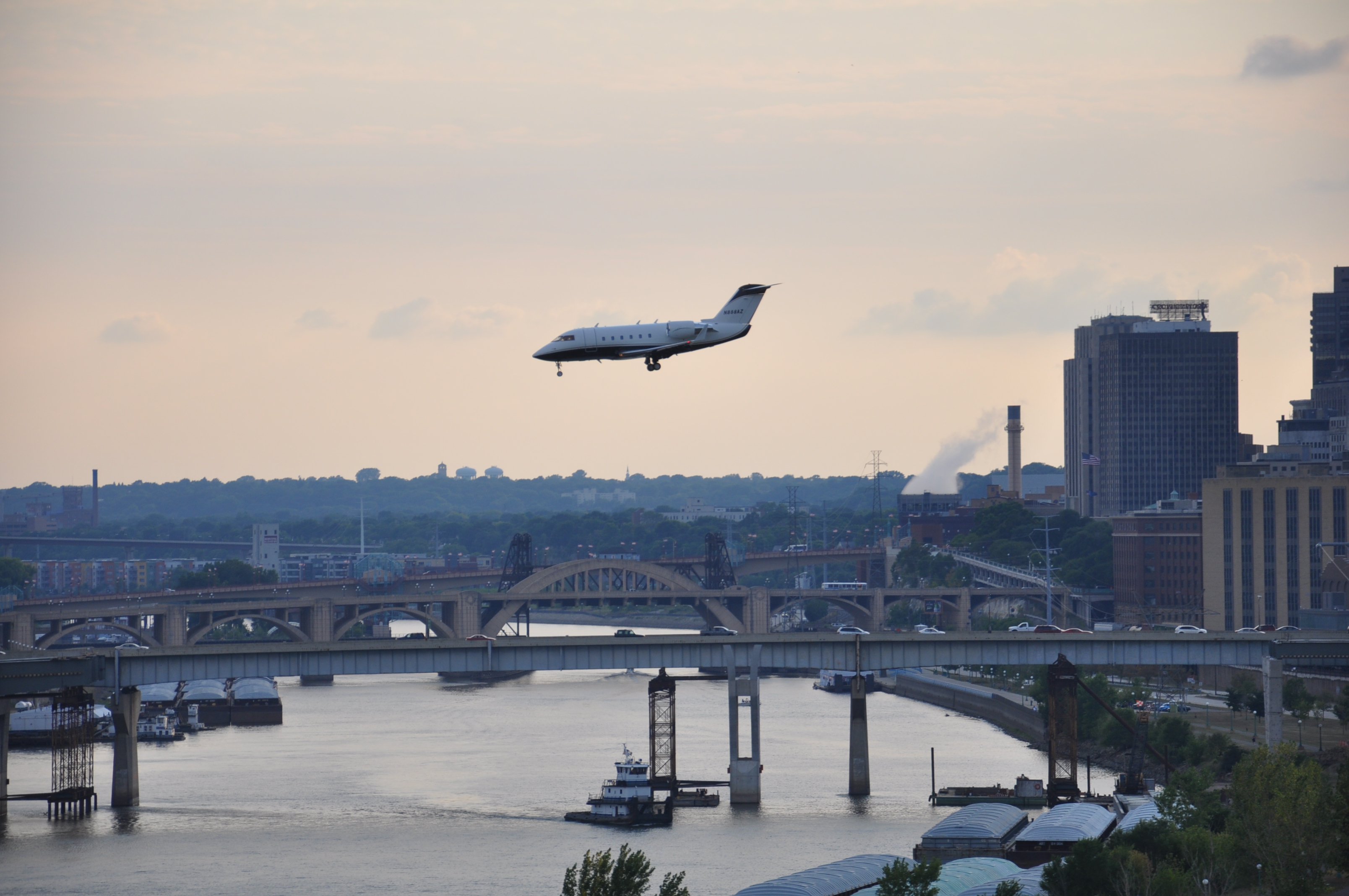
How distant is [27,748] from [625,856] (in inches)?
3415

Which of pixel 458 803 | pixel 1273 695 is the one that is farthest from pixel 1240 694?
pixel 458 803

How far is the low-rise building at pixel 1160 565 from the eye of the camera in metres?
189

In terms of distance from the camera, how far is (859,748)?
313 feet

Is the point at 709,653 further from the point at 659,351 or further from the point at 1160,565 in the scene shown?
the point at 1160,565

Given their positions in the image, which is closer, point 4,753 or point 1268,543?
point 4,753

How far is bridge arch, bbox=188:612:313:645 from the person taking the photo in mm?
178125

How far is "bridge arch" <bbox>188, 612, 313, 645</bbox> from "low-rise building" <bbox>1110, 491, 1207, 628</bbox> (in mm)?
78846

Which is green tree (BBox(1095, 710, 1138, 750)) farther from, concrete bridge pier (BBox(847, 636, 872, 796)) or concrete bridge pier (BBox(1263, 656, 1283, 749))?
concrete bridge pier (BBox(847, 636, 872, 796))

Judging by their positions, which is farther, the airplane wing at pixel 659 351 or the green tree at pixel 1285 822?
the airplane wing at pixel 659 351

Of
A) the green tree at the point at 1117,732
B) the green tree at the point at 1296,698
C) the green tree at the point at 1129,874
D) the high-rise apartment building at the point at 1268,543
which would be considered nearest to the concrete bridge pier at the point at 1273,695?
the green tree at the point at 1117,732

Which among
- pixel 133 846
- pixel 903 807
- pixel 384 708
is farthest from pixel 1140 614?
pixel 133 846

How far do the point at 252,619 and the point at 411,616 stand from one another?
15.4 metres

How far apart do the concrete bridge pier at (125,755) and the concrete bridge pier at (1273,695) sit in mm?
54122

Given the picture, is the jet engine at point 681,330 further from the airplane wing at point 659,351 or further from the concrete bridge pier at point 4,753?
the concrete bridge pier at point 4,753
